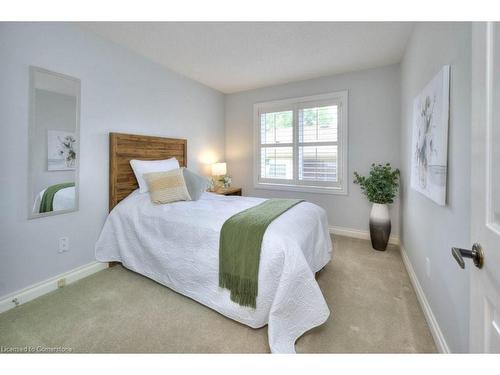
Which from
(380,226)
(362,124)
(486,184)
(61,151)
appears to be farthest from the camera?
(362,124)

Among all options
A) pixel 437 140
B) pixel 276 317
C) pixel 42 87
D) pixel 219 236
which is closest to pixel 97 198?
pixel 42 87

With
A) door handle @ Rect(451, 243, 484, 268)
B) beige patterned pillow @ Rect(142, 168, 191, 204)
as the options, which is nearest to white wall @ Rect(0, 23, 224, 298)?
beige patterned pillow @ Rect(142, 168, 191, 204)

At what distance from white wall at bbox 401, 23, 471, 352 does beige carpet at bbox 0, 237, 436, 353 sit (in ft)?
0.92

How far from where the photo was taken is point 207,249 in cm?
172

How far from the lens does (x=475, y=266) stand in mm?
673

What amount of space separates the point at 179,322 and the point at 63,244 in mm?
1440

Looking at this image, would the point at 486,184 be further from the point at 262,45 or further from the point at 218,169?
the point at 218,169

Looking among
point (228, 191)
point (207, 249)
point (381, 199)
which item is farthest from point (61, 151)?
point (381, 199)

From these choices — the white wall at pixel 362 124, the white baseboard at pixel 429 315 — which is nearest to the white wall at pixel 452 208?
the white baseboard at pixel 429 315

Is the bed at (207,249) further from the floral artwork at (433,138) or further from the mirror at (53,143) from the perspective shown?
the floral artwork at (433,138)

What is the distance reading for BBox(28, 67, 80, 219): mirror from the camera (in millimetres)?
1856

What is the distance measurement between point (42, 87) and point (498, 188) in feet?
9.49

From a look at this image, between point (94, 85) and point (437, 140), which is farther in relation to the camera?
point (94, 85)
